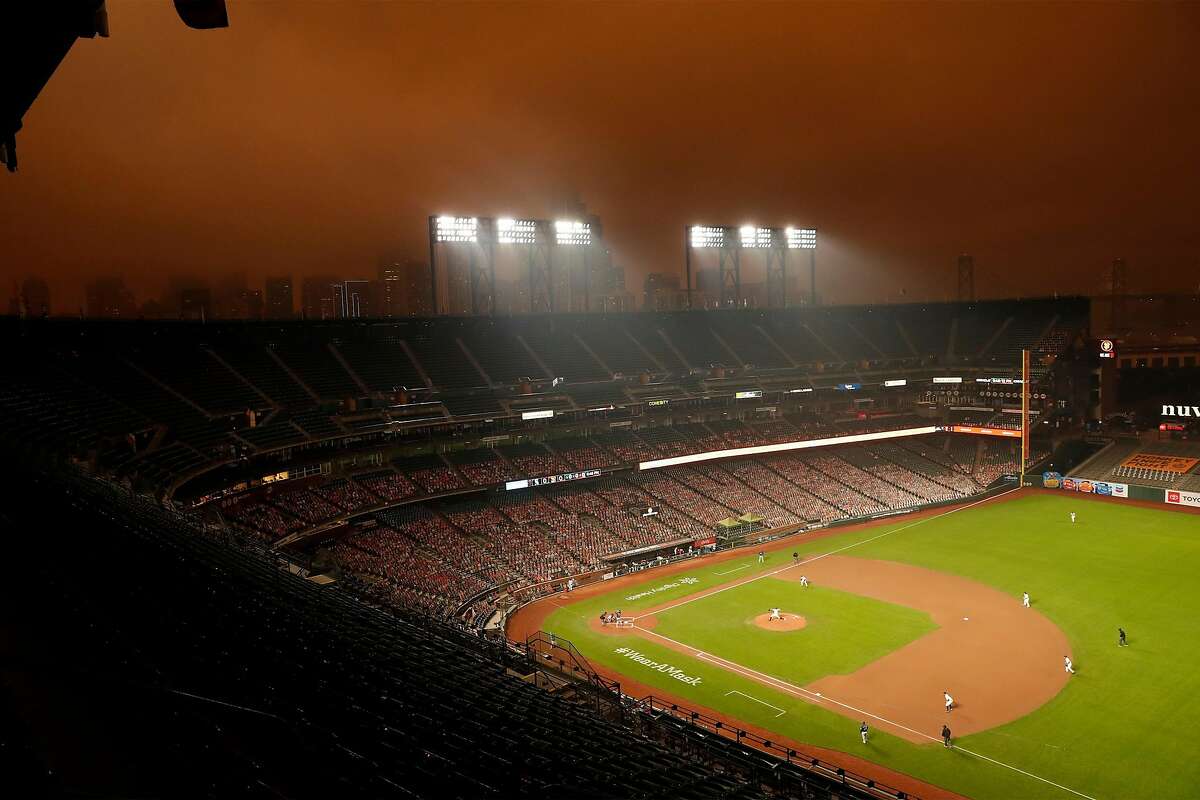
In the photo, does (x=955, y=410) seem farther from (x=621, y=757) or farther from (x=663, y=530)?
(x=621, y=757)

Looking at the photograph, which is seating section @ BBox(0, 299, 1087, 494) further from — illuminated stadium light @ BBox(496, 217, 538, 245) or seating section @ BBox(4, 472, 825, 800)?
seating section @ BBox(4, 472, 825, 800)

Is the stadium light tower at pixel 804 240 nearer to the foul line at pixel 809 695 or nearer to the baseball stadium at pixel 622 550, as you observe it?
the baseball stadium at pixel 622 550

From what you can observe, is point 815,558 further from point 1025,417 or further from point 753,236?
point 753,236

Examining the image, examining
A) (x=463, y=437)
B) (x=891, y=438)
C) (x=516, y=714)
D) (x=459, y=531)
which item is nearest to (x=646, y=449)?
(x=463, y=437)

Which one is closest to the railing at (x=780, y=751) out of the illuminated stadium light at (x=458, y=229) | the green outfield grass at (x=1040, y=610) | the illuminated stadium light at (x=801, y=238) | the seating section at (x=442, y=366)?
the green outfield grass at (x=1040, y=610)

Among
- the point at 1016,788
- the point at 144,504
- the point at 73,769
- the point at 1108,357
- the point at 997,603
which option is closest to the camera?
the point at 73,769

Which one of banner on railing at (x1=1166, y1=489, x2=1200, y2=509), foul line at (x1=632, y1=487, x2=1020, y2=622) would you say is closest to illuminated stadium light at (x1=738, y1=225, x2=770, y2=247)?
foul line at (x1=632, y1=487, x2=1020, y2=622)

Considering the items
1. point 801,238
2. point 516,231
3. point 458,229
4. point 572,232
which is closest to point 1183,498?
point 801,238
